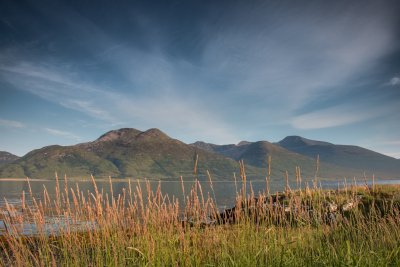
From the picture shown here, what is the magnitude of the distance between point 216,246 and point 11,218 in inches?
Answer: 163

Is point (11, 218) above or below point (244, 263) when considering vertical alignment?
above

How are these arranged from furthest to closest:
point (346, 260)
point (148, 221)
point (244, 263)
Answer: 1. point (148, 221)
2. point (244, 263)
3. point (346, 260)

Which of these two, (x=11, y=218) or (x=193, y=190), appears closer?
(x=11, y=218)

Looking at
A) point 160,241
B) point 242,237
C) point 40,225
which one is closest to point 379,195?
point 242,237

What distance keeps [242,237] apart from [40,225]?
4.19 meters

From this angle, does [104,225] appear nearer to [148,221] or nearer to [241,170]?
[148,221]

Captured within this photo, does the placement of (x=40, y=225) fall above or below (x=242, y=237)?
above

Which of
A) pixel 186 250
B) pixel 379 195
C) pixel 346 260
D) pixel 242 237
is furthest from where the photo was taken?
pixel 379 195

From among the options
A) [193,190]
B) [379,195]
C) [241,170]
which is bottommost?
[379,195]

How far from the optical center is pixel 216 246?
6.18 metres

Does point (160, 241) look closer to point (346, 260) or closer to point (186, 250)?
point (186, 250)

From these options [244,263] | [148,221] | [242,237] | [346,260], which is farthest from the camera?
[148,221]

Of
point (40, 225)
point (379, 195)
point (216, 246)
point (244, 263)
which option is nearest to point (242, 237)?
point (216, 246)

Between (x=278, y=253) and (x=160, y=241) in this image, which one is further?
(x=160, y=241)
